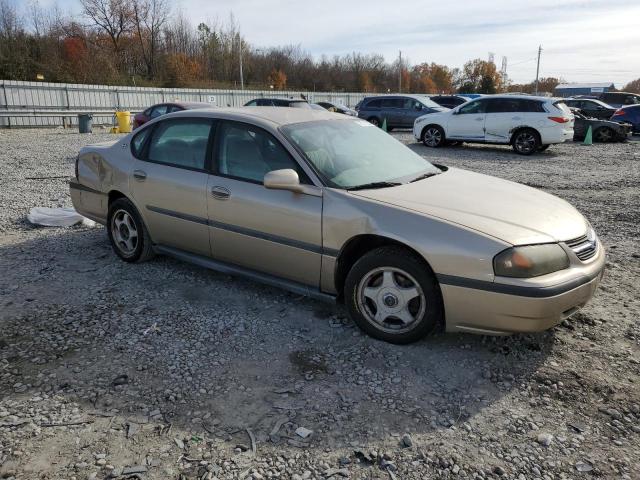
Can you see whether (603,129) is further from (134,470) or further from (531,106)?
(134,470)

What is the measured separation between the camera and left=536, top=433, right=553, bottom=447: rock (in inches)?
103

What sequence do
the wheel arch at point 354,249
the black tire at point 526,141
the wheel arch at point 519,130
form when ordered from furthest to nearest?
the black tire at point 526,141 → the wheel arch at point 519,130 → the wheel arch at point 354,249

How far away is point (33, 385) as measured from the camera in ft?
10.1

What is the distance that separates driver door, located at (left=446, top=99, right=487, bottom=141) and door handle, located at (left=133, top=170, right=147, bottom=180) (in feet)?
41.7

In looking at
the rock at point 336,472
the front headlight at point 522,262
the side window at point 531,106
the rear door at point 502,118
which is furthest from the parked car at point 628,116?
the rock at point 336,472

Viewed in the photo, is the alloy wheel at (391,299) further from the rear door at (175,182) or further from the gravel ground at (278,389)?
the rear door at (175,182)

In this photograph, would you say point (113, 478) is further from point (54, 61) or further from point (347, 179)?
point (54, 61)

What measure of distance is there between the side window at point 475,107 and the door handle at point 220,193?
42.7 ft

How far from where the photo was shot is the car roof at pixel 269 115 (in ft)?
13.8

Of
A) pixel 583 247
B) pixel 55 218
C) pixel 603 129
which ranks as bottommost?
pixel 55 218

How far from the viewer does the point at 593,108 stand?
21.9 m

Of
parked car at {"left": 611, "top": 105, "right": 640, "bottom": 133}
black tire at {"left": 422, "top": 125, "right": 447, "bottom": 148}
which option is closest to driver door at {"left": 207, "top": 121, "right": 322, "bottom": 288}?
black tire at {"left": 422, "top": 125, "right": 447, "bottom": 148}

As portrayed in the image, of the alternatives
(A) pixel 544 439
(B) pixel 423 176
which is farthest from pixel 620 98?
(A) pixel 544 439

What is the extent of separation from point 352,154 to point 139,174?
82.6 inches
